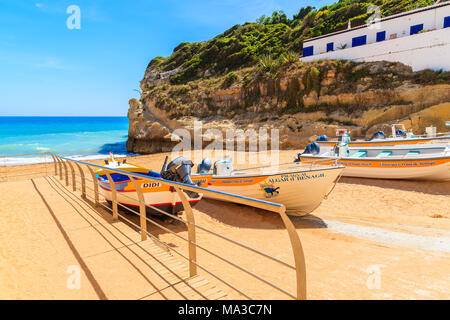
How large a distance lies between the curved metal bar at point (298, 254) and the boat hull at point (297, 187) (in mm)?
5807

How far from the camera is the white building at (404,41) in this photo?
64.7 ft

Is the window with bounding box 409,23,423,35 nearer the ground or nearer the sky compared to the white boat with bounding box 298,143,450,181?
nearer the sky

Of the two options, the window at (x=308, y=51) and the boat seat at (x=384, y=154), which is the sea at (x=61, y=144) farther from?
the window at (x=308, y=51)

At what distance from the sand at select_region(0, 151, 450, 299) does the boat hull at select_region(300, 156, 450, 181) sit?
44cm

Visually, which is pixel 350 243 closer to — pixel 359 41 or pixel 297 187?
pixel 297 187

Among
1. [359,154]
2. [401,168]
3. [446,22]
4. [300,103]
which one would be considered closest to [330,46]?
[300,103]

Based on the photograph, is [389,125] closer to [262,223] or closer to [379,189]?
[379,189]

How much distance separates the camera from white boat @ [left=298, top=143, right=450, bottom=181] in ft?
34.7

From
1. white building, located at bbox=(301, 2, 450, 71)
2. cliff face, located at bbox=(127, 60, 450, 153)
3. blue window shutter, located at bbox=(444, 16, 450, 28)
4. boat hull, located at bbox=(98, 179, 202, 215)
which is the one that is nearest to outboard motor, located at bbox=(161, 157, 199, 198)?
boat hull, located at bbox=(98, 179, 202, 215)

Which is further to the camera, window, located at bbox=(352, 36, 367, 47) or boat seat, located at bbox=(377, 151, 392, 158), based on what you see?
window, located at bbox=(352, 36, 367, 47)

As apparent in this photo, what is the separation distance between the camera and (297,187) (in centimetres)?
783

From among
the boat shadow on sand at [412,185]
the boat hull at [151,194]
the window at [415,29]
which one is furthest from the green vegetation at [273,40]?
the boat hull at [151,194]

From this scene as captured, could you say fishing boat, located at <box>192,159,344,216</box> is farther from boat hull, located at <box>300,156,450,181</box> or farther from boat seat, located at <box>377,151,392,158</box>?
boat seat, located at <box>377,151,392,158</box>

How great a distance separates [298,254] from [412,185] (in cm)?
1159
